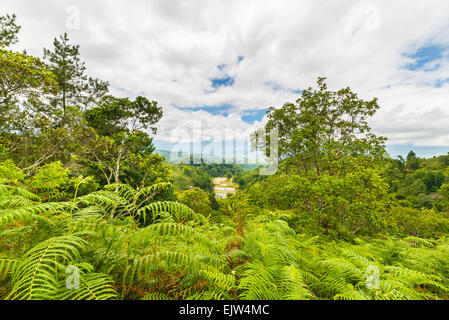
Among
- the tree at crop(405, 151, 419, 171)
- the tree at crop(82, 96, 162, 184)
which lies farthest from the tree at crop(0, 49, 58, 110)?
the tree at crop(405, 151, 419, 171)

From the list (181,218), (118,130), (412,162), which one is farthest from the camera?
(412,162)

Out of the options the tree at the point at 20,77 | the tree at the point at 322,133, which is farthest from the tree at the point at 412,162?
the tree at the point at 20,77

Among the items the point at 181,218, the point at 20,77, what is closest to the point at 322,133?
the point at 181,218

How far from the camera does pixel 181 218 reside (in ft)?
8.48

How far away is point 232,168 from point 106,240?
138893 millimetres

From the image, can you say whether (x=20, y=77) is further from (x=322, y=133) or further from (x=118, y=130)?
(x=322, y=133)

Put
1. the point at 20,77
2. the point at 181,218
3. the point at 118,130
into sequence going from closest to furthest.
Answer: the point at 181,218
the point at 20,77
the point at 118,130

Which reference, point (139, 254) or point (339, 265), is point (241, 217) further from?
point (139, 254)

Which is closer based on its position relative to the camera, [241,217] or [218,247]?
[218,247]

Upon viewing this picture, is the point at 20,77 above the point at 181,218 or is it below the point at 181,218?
above

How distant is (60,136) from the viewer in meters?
10.1

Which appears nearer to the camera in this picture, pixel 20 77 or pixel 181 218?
pixel 181 218
